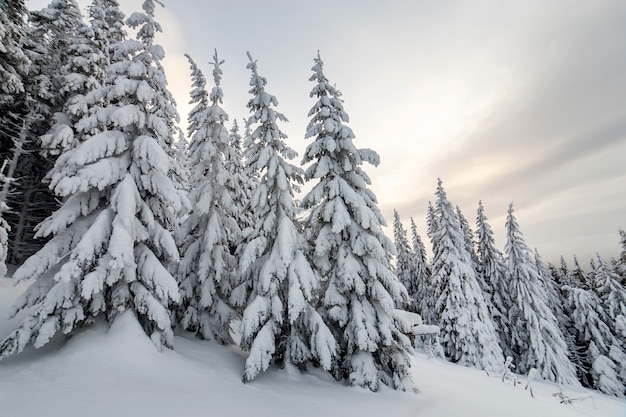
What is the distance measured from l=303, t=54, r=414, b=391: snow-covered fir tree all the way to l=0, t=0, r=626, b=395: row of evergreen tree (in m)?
0.06

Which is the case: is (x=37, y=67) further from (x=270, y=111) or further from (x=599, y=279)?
(x=599, y=279)

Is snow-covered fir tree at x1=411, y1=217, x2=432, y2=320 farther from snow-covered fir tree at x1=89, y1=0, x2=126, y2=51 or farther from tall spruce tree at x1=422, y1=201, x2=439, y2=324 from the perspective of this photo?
snow-covered fir tree at x1=89, y1=0, x2=126, y2=51

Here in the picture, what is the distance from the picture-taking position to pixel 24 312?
12.5 meters

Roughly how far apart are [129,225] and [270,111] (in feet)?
24.6

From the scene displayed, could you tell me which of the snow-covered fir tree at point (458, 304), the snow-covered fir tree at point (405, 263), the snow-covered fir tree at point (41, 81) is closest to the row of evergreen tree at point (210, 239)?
the snow-covered fir tree at point (41, 81)

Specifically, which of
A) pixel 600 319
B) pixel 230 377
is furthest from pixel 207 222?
pixel 600 319

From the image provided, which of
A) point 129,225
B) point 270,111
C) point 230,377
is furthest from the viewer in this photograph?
point 270,111

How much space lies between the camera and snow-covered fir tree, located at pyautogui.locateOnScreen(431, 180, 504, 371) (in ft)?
92.6

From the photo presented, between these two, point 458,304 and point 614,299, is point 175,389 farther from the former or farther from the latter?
point 614,299

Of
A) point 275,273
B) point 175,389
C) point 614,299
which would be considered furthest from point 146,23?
point 614,299

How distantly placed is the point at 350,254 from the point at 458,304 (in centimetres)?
2189

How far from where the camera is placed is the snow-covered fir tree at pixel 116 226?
344 inches

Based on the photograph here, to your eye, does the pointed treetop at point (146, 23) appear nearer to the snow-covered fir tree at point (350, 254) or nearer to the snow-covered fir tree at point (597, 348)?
the snow-covered fir tree at point (350, 254)

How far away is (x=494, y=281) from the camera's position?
3472 cm
